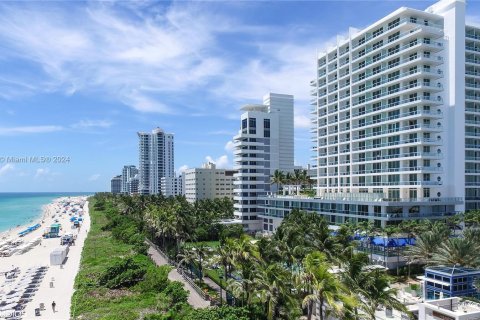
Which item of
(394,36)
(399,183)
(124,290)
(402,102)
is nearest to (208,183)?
(399,183)

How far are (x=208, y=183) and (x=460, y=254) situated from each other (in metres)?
151

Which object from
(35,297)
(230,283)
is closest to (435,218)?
(230,283)

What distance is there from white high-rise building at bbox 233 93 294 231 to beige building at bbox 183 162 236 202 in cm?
6714

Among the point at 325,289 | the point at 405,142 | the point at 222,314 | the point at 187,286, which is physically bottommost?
the point at 187,286

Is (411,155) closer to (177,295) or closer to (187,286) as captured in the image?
(187,286)

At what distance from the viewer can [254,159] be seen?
11350 centimetres

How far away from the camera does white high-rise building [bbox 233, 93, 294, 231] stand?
112m

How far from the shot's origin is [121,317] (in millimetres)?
39000

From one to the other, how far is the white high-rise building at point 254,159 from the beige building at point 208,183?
220 feet

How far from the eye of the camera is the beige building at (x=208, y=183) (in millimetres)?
184875

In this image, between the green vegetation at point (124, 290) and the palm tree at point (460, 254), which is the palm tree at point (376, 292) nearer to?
the green vegetation at point (124, 290)

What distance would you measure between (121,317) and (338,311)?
25146 mm

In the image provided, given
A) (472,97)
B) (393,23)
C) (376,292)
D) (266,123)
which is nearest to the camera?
(376,292)

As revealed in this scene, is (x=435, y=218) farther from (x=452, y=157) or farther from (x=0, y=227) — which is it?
(x=0, y=227)
